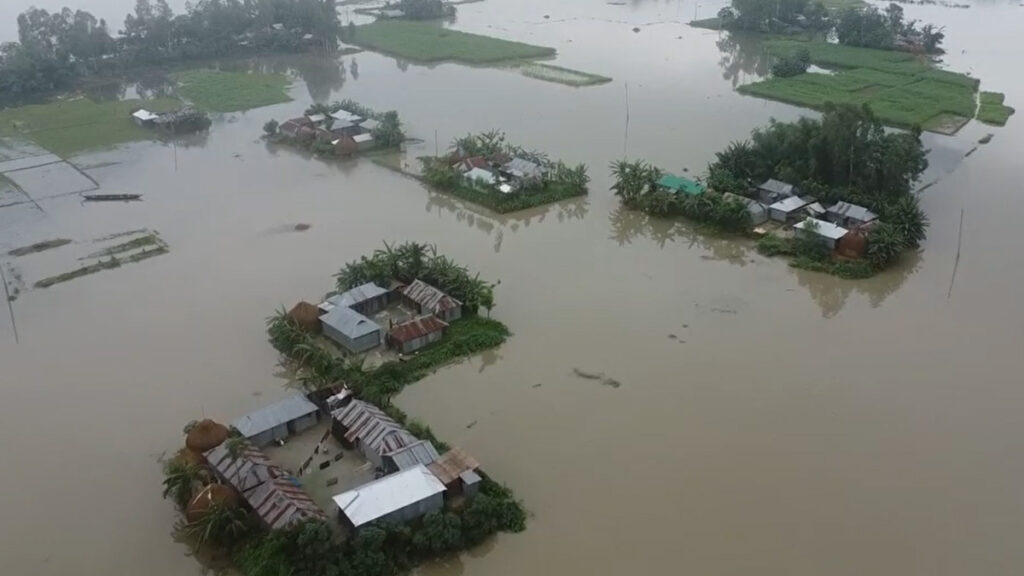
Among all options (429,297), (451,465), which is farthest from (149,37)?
(451,465)

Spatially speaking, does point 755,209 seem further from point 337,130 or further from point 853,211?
point 337,130

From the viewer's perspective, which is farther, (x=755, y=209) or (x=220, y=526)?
(x=755, y=209)

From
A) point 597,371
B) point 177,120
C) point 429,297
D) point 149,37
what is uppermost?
point 149,37

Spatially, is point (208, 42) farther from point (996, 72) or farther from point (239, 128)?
point (996, 72)

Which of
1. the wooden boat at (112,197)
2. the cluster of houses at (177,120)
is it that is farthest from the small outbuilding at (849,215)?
the cluster of houses at (177,120)

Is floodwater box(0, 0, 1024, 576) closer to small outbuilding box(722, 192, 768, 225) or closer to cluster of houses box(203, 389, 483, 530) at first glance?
cluster of houses box(203, 389, 483, 530)

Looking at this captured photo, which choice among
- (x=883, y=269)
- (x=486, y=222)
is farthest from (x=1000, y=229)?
(x=486, y=222)
